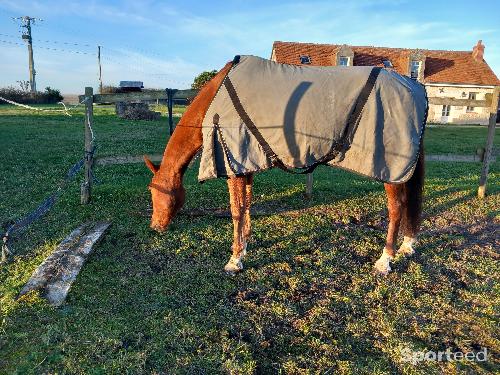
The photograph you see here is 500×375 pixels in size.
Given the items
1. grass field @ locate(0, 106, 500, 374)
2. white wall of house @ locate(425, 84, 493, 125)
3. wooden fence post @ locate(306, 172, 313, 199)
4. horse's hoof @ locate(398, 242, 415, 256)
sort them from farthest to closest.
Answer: white wall of house @ locate(425, 84, 493, 125) < wooden fence post @ locate(306, 172, 313, 199) < horse's hoof @ locate(398, 242, 415, 256) < grass field @ locate(0, 106, 500, 374)

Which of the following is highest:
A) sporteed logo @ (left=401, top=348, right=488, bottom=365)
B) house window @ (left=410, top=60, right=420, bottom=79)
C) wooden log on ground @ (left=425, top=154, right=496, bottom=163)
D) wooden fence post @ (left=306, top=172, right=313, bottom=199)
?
house window @ (left=410, top=60, right=420, bottom=79)

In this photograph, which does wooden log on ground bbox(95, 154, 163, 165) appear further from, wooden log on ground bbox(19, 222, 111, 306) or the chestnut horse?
the chestnut horse

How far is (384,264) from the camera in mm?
4148

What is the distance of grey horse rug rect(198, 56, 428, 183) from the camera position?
381 centimetres

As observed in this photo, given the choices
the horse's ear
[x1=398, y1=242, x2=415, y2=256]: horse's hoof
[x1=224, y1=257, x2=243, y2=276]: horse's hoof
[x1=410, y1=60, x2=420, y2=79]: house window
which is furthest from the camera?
[x1=410, y1=60, x2=420, y2=79]: house window

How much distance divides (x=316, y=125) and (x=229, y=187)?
1.15 meters

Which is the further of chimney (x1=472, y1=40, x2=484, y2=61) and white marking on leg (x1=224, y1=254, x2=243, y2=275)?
chimney (x1=472, y1=40, x2=484, y2=61)

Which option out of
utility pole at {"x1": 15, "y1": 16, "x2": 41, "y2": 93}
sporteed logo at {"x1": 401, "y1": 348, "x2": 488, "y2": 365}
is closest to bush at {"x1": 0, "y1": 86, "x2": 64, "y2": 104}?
utility pole at {"x1": 15, "y1": 16, "x2": 41, "y2": 93}

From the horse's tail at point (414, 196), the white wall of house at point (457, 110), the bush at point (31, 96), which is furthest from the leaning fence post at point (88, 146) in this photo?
the bush at point (31, 96)

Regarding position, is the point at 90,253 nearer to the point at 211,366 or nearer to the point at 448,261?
the point at 211,366

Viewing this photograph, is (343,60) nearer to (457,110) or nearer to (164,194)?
(457,110)

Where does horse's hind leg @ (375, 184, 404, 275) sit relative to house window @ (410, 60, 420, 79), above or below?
below

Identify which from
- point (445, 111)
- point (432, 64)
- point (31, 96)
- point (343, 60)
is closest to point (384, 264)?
point (343, 60)

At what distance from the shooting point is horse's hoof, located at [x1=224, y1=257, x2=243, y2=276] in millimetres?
4035
